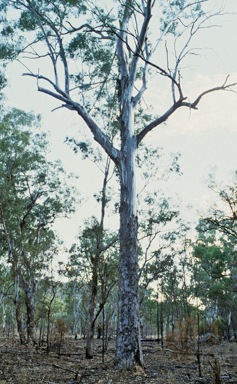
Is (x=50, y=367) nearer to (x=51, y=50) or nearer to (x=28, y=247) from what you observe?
(x=28, y=247)

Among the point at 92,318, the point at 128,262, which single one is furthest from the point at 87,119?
the point at 92,318

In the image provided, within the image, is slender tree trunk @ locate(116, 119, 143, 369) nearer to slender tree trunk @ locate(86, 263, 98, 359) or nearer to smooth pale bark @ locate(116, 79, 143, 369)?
smooth pale bark @ locate(116, 79, 143, 369)

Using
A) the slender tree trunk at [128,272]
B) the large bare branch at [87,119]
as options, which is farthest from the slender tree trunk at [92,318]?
the large bare branch at [87,119]

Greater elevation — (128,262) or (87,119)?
(87,119)

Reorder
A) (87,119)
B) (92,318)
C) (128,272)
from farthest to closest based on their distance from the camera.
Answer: (92,318), (87,119), (128,272)

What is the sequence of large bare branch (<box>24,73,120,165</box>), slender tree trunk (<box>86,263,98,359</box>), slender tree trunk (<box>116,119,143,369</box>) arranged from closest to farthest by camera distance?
1. slender tree trunk (<box>116,119,143,369</box>)
2. large bare branch (<box>24,73,120,165</box>)
3. slender tree trunk (<box>86,263,98,359</box>)

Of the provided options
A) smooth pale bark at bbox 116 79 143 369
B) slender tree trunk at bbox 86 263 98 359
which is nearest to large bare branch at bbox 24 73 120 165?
smooth pale bark at bbox 116 79 143 369

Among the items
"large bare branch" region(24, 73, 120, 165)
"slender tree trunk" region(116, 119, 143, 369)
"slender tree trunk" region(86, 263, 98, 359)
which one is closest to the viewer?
"slender tree trunk" region(116, 119, 143, 369)

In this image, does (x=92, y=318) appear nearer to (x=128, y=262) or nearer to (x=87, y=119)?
(x=128, y=262)

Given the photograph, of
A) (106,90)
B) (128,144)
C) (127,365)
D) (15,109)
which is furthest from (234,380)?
(15,109)

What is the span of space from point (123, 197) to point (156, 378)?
11.1 ft

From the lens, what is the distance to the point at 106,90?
33.5 feet

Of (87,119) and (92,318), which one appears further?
(92,318)

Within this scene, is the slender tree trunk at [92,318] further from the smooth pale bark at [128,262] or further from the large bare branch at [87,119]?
the large bare branch at [87,119]
